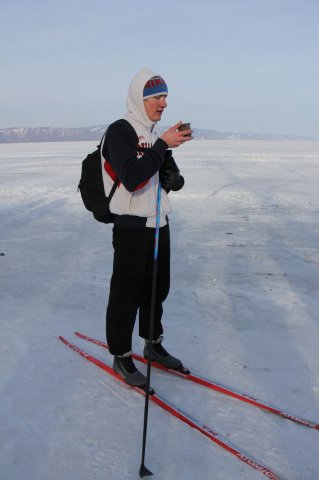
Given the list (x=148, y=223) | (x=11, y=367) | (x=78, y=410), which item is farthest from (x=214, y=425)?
(x=11, y=367)

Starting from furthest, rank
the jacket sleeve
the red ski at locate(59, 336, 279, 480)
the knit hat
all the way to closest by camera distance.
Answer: the knit hat → the jacket sleeve → the red ski at locate(59, 336, 279, 480)

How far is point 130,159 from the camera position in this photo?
2.26 metres

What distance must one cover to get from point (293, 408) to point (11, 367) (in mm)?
1663

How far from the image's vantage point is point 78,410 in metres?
2.39

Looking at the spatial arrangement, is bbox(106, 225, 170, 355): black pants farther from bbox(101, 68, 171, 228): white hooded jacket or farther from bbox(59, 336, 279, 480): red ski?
bbox(59, 336, 279, 480): red ski

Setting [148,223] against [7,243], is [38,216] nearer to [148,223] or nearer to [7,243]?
[7,243]

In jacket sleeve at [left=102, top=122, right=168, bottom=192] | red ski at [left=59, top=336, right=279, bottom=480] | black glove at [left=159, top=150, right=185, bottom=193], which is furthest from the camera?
black glove at [left=159, top=150, right=185, bottom=193]

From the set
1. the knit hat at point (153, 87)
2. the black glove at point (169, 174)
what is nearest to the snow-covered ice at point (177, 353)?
the black glove at point (169, 174)

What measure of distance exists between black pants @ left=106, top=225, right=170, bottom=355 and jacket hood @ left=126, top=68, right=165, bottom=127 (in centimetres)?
59

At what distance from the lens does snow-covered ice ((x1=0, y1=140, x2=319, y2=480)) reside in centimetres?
205

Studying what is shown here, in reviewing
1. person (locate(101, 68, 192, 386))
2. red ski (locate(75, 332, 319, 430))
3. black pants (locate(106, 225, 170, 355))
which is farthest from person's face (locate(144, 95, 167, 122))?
red ski (locate(75, 332, 319, 430))

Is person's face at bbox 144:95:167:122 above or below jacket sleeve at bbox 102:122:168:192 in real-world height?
above

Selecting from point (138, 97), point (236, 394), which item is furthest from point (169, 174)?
point (236, 394)

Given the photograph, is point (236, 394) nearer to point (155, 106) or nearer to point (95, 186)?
point (95, 186)
